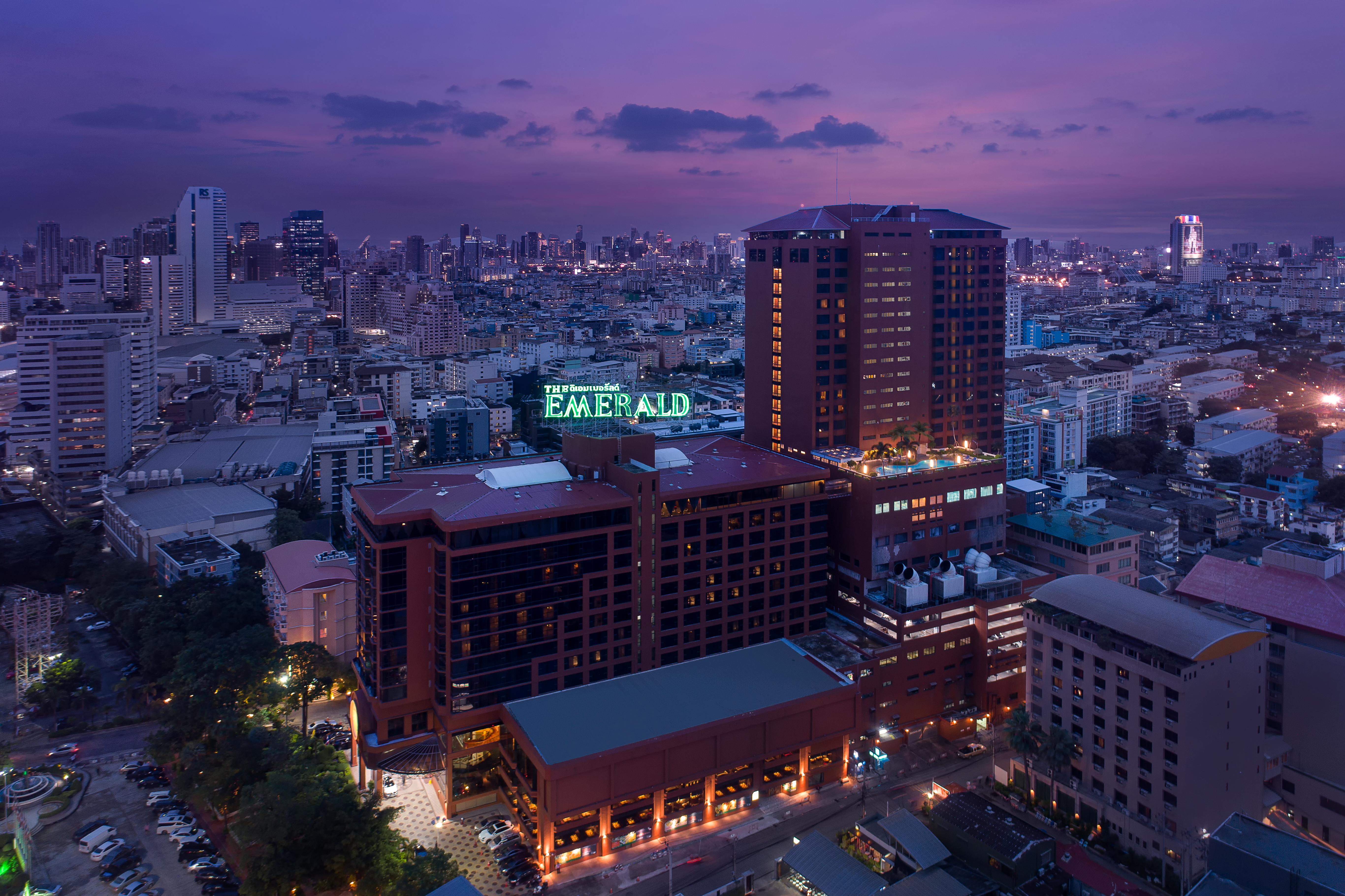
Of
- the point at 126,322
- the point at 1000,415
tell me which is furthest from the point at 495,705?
the point at 126,322

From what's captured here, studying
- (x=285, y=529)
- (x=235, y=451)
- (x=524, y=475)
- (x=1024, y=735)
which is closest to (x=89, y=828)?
(x=524, y=475)

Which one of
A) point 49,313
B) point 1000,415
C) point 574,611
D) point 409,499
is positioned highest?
point 49,313

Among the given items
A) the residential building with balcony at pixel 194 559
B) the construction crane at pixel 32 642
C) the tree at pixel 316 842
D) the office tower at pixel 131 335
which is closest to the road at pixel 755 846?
the tree at pixel 316 842

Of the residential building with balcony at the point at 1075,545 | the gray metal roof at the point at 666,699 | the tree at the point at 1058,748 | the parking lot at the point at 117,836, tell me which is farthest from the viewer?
the residential building with balcony at the point at 1075,545

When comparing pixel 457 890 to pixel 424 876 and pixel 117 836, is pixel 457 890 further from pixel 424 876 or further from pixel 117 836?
pixel 117 836

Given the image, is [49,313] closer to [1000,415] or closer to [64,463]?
[64,463]

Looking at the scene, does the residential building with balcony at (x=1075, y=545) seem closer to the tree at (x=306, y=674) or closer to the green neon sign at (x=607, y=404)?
the green neon sign at (x=607, y=404)

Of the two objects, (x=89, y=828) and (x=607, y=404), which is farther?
(x=607, y=404)
